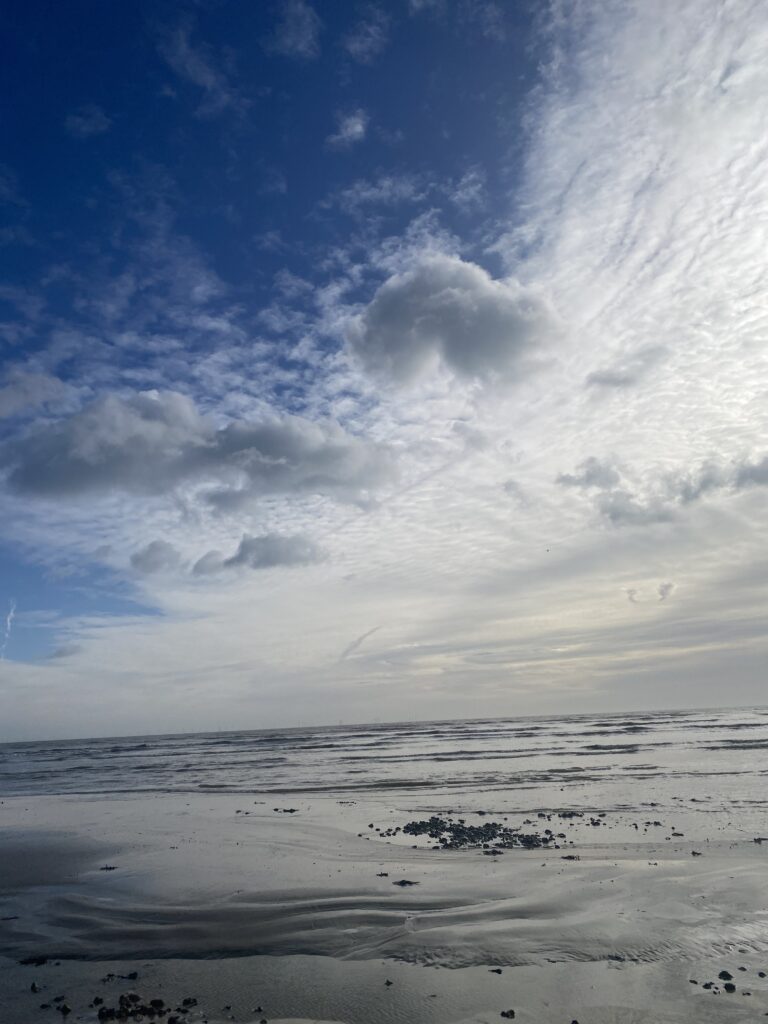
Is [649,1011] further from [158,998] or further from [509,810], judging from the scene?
[509,810]

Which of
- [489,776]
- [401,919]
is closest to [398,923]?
[401,919]

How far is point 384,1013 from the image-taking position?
29.7 feet

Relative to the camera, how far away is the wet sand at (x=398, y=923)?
935cm

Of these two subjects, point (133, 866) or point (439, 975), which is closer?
point (439, 975)

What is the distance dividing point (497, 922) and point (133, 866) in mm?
12222

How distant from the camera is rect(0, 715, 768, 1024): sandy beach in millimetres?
9359

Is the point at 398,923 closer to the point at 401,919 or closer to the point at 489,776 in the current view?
the point at 401,919

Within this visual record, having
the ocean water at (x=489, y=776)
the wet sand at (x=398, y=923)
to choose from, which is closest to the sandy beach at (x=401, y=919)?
the wet sand at (x=398, y=923)

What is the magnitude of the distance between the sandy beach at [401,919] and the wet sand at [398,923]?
0.06m

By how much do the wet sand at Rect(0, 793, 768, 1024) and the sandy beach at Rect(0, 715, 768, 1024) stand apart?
0.19ft

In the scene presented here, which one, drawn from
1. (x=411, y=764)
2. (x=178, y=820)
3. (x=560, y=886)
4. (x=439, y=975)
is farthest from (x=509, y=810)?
(x=411, y=764)

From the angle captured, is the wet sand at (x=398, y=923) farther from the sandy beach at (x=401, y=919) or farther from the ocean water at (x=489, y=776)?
the ocean water at (x=489, y=776)

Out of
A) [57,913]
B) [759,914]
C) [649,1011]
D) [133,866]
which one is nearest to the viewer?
[649,1011]

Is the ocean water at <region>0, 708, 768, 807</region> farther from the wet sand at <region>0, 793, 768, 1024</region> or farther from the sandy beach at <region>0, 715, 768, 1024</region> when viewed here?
the wet sand at <region>0, 793, 768, 1024</region>
